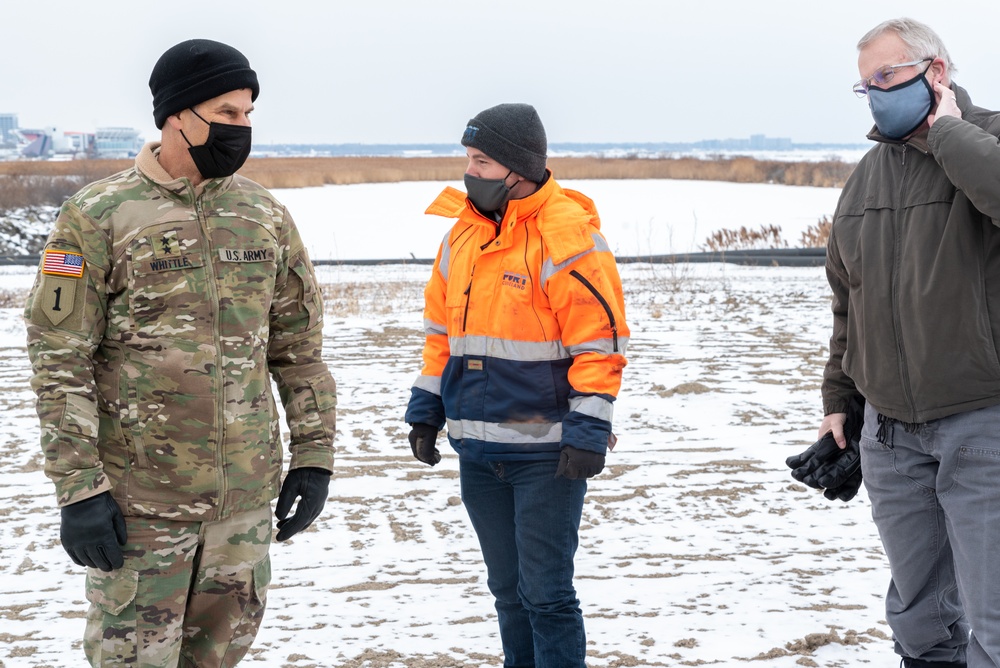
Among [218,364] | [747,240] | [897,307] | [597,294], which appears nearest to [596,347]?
[597,294]

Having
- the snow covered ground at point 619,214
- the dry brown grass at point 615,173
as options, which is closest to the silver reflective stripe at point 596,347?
the snow covered ground at point 619,214

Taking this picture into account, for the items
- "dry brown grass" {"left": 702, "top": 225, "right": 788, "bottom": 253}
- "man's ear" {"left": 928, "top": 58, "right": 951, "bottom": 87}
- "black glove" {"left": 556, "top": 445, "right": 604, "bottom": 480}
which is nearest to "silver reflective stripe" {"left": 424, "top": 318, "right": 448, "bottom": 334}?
"black glove" {"left": 556, "top": 445, "right": 604, "bottom": 480}

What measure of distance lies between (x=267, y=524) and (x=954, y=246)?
1897 mm

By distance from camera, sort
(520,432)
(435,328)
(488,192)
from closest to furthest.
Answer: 1. (520,432)
2. (488,192)
3. (435,328)

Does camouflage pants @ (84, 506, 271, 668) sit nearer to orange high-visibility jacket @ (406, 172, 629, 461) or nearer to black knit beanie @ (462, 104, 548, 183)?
orange high-visibility jacket @ (406, 172, 629, 461)

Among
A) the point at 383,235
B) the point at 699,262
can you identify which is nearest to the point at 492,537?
the point at 699,262

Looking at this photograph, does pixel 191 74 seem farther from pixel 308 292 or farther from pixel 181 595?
pixel 181 595

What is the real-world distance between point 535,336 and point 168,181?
107 centimetres

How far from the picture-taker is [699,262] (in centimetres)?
1602

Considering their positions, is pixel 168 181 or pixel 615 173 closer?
pixel 168 181

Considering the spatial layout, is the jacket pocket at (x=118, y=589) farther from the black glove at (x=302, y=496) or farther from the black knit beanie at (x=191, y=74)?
the black knit beanie at (x=191, y=74)

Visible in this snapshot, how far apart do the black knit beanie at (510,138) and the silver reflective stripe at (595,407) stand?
0.70 m

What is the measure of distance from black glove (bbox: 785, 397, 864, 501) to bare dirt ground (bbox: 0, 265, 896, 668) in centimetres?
71

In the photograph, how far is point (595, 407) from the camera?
281cm
